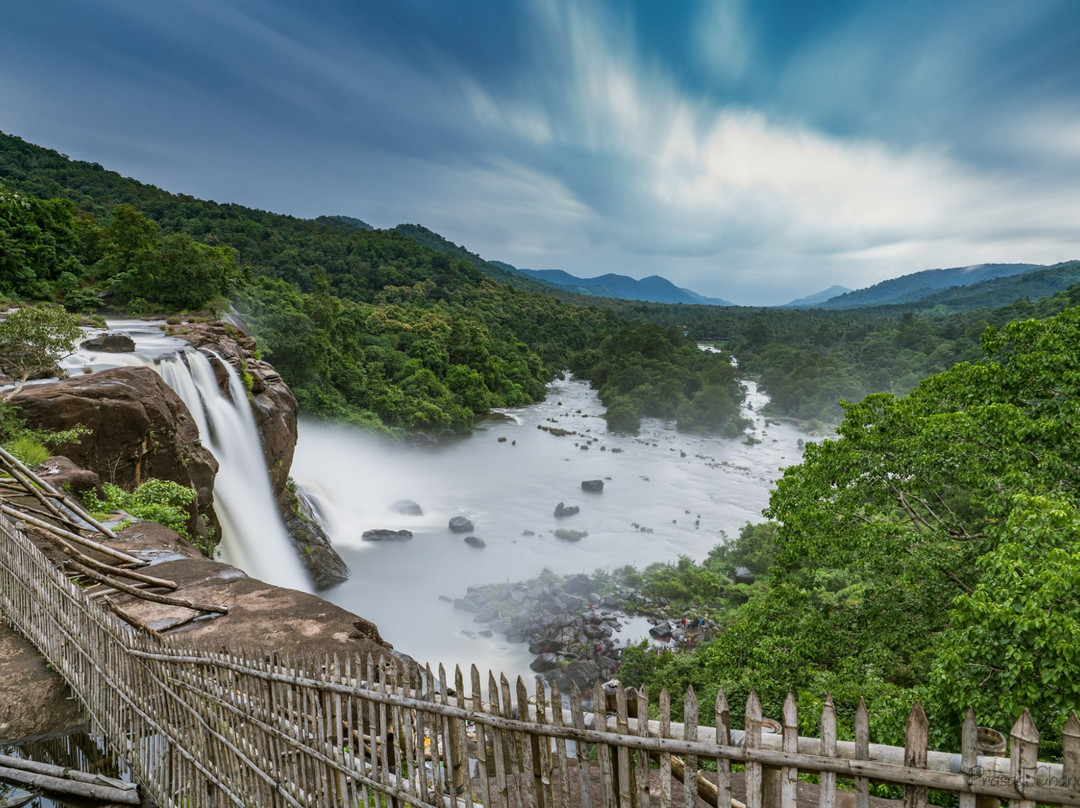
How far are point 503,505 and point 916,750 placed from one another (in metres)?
31.6

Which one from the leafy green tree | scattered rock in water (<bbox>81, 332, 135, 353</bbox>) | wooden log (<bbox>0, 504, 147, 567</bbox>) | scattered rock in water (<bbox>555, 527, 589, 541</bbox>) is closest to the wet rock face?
scattered rock in water (<bbox>81, 332, 135, 353</bbox>)

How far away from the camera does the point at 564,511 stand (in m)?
31.8

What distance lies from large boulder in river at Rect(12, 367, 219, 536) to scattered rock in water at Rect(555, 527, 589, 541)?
17665 mm

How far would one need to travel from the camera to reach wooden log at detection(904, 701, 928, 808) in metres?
1.68

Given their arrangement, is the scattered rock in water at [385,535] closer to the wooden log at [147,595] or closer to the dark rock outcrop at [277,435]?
the dark rock outcrop at [277,435]

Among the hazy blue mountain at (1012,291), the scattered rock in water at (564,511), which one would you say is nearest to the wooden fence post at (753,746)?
the scattered rock in water at (564,511)

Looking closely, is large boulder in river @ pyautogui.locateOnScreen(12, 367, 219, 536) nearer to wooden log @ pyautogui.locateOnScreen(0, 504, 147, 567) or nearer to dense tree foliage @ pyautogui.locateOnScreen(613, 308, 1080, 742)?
wooden log @ pyautogui.locateOnScreen(0, 504, 147, 567)

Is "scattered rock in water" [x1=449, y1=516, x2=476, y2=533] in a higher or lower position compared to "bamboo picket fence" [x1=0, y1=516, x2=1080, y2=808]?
lower

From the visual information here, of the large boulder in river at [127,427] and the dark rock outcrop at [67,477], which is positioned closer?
the dark rock outcrop at [67,477]

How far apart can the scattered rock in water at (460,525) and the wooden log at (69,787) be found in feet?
78.2

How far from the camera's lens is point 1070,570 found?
17.2 feet

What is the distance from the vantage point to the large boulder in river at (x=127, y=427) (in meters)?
11.7

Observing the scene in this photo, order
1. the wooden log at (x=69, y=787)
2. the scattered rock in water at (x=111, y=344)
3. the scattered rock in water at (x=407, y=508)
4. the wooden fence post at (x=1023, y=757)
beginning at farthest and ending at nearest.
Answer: the scattered rock in water at (x=407, y=508), the scattered rock in water at (x=111, y=344), the wooden log at (x=69, y=787), the wooden fence post at (x=1023, y=757)

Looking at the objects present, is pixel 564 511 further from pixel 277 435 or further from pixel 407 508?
pixel 277 435
